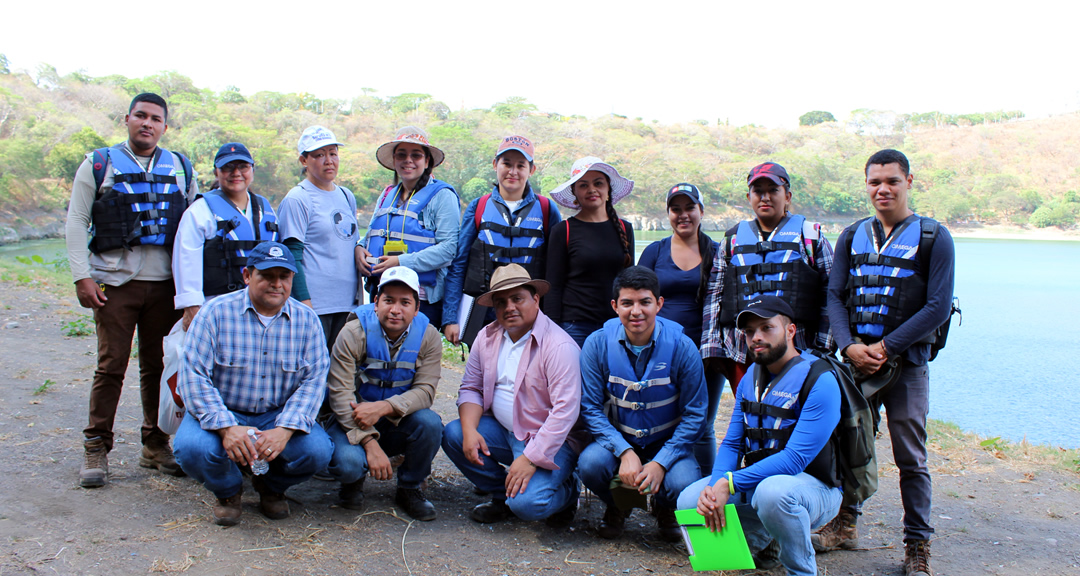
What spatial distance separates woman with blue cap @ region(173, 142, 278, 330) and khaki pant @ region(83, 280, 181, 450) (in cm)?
29

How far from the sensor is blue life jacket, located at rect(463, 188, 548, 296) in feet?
15.5

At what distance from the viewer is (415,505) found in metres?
4.00

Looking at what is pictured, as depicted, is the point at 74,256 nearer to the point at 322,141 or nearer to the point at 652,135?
the point at 322,141

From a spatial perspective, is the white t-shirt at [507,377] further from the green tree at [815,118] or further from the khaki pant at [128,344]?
the green tree at [815,118]

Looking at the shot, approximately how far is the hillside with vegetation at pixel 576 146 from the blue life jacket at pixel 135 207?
898 inches

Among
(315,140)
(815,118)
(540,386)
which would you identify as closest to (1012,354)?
(540,386)

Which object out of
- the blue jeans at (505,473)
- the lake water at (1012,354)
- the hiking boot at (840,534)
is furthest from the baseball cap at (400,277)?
the lake water at (1012,354)

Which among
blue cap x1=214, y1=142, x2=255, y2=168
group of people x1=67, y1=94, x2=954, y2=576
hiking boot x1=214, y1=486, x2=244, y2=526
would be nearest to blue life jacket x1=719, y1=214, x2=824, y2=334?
group of people x1=67, y1=94, x2=954, y2=576

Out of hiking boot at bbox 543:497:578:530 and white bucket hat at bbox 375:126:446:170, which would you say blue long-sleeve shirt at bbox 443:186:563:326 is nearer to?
white bucket hat at bbox 375:126:446:170

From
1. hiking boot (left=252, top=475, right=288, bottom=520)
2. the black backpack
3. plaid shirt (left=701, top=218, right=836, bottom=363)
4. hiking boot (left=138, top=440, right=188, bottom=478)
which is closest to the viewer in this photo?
the black backpack

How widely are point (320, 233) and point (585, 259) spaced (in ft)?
5.98

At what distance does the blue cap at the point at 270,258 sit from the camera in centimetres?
365

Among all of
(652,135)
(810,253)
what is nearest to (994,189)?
(652,135)

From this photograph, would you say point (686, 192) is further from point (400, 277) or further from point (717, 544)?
point (717, 544)
